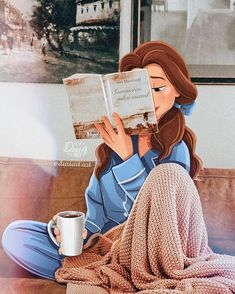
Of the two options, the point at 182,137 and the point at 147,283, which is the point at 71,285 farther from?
the point at 182,137

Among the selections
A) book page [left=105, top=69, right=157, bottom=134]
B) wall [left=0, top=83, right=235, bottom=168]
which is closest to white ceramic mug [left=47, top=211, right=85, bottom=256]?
wall [left=0, top=83, right=235, bottom=168]

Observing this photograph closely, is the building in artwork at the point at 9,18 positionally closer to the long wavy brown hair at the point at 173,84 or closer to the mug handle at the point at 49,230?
the long wavy brown hair at the point at 173,84

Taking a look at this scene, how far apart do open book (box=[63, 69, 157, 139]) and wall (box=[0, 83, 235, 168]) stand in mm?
78

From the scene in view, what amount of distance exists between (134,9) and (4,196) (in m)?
0.67

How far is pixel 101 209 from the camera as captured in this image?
151 cm

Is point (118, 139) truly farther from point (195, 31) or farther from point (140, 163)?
point (195, 31)

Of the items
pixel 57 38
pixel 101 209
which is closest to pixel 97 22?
pixel 57 38

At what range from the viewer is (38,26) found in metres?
1.56

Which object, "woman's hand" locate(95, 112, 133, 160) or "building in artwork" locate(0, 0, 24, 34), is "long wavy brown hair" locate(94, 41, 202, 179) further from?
"building in artwork" locate(0, 0, 24, 34)

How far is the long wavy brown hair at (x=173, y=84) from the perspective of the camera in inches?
57.2

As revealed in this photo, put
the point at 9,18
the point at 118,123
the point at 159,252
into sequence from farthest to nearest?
1. the point at 9,18
2. the point at 118,123
3. the point at 159,252

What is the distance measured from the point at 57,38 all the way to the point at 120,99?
292 millimetres

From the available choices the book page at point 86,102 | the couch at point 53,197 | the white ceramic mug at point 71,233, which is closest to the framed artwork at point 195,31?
the book page at point 86,102

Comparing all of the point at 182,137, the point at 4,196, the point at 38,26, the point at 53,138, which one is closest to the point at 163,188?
the point at 182,137
